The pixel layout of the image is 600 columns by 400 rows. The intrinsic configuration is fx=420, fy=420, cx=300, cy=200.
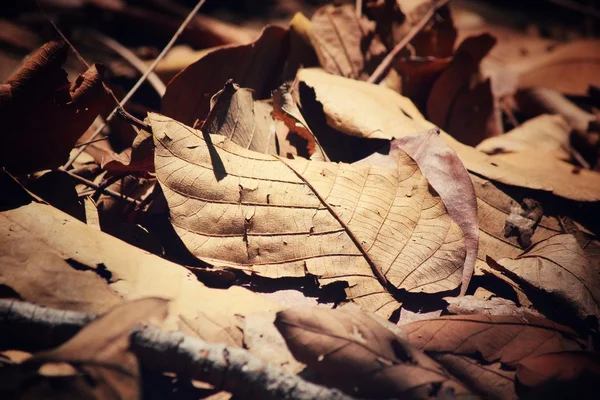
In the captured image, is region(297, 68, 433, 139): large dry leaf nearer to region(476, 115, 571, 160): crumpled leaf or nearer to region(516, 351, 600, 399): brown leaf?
region(476, 115, 571, 160): crumpled leaf

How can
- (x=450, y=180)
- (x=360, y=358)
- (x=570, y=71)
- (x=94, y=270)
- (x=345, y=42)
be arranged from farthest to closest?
(x=570, y=71)
(x=345, y=42)
(x=450, y=180)
(x=94, y=270)
(x=360, y=358)

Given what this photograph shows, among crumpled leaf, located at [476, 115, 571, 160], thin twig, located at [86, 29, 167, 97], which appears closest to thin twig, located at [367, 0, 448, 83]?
crumpled leaf, located at [476, 115, 571, 160]

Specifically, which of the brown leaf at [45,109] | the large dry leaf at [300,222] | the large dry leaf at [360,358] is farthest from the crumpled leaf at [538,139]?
the brown leaf at [45,109]

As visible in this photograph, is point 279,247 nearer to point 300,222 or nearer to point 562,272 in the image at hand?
point 300,222

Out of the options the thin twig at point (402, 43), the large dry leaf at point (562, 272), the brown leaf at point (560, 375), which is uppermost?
the thin twig at point (402, 43)

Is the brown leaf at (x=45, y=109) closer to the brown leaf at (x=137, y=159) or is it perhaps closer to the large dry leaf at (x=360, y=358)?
the brown leaf at (x=137, y=159)

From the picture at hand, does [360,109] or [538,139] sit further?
[538,139]

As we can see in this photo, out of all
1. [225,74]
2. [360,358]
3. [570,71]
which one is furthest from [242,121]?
[570,71]
